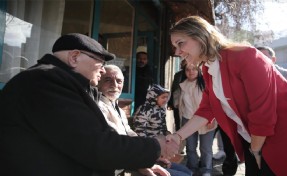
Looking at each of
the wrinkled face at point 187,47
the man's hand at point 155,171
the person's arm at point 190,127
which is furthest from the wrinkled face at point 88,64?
the person's arm at point 190,127

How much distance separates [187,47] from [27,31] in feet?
6.12

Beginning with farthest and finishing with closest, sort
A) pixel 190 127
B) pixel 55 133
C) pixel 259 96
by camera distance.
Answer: pixel 190 127 → pixel 259 96 → pixel 55 133

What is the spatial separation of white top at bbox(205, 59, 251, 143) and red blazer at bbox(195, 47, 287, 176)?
3 cm

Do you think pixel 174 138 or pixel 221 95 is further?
pixel 174 138

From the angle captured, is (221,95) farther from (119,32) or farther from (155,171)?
(119,32)

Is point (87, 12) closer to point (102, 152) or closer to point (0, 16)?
point (0, 16)

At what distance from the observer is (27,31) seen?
3.28 m

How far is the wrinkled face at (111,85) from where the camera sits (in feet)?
9.70

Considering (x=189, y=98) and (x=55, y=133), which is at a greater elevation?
(x=189, y=98)

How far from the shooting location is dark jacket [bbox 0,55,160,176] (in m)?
1.47

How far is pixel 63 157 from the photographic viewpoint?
1.53 m

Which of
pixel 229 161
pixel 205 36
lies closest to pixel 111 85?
pixel 205 36

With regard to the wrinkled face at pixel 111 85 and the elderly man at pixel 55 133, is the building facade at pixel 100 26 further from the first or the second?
the elderly man at pixel 55 133

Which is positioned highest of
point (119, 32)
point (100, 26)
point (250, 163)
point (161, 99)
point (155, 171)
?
point (119, 32)
